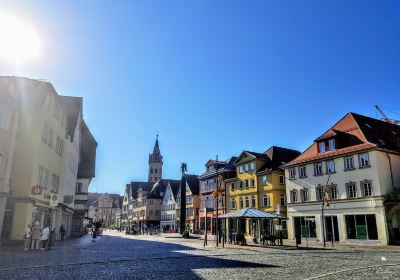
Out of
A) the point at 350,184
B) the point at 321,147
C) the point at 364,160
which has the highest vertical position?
the point at 321,147

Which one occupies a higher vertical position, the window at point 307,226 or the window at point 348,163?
the window at point 348,163

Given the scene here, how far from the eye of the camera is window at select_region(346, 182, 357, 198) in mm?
38116

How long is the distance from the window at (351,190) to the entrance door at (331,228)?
3.24m

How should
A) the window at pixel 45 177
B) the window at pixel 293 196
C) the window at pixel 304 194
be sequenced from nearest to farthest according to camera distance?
the window at pixel 45 177 → the window at pixel 304 194 → the window at pixel 293 196

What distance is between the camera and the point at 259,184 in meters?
55.6

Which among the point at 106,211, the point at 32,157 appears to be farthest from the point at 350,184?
the point at 106,211

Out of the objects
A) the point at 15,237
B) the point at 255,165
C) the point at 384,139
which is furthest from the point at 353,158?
the point at 15,237

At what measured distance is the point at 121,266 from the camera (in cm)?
1562

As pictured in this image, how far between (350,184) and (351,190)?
62cm

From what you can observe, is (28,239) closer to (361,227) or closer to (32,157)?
(32,157)

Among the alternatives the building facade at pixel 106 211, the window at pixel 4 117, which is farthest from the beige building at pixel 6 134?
the building facade at pixel 106 211

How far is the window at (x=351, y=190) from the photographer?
38116 mm

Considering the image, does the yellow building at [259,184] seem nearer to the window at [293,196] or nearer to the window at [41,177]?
the window at [293,196]

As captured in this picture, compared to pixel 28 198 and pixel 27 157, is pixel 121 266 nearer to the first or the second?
pixel 28 198
